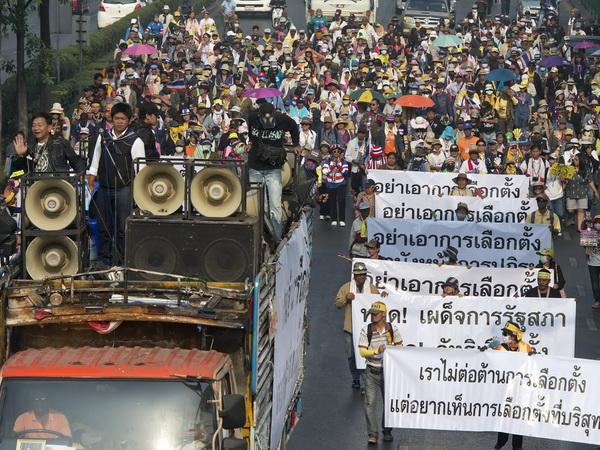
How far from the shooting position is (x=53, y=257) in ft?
39.9

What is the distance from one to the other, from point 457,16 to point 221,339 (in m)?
47.8

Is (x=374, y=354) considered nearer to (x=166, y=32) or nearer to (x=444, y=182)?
(x=444, y=182)

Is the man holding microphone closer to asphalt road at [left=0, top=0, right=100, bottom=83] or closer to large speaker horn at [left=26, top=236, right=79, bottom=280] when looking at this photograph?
large speaker horn at [left=26, top=236, right=79, bottom=280]

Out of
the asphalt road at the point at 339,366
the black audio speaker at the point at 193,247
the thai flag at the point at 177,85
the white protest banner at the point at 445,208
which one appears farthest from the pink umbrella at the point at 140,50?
the black audio speaker at the point at 193,247

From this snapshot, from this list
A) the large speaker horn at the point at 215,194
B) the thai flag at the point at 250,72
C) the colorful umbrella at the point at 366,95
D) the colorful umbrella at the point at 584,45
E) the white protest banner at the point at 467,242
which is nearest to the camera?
the large speaker horn at the point at 215,194

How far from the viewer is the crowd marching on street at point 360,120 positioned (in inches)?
591

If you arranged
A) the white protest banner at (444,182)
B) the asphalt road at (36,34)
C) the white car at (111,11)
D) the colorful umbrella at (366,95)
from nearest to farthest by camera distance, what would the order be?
the white protest banner at (444,182)
the colorful umbrella at (366,95)
the asphalt road at (36,34)
the white car at (111,11)

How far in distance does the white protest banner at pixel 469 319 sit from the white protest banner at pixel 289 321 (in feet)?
7.34

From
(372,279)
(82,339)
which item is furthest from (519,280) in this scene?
(82,339)

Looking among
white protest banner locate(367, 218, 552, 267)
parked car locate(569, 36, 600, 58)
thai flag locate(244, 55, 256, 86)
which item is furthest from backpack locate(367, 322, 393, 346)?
parked car locate(569, 36, 600, 58)

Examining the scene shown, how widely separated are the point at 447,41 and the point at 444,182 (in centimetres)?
1578

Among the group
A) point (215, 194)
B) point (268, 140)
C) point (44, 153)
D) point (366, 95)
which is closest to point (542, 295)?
point (268, 140)

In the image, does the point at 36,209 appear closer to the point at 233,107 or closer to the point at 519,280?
the point at 519,280

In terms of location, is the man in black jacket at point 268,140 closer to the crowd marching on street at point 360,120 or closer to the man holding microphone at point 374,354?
the crowd marching on street at point 360,120
